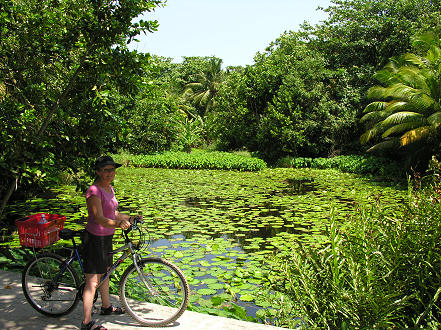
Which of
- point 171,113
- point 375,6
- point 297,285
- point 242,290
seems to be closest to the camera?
point 297,285

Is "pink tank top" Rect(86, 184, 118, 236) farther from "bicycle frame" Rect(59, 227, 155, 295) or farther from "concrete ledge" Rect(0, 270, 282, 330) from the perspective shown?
"concrete ledge" Rect(0, 270, 282, 330)

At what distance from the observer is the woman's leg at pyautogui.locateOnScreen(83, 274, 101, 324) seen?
9.45 ft

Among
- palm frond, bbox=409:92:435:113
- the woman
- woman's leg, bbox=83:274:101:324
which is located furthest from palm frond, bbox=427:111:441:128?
woman's leg, bbox=83:274:101:324

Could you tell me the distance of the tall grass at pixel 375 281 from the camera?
9.09 feet

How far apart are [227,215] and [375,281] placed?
581 cm

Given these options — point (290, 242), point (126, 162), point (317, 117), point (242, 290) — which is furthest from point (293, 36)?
point (242, 290)

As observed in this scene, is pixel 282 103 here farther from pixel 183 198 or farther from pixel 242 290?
pixel 242 290

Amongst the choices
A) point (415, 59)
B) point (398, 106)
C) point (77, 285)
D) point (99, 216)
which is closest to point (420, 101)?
point (398, 106)

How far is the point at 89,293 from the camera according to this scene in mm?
2939

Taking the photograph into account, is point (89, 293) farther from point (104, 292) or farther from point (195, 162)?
point (195, 162)

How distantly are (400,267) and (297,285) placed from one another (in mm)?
928

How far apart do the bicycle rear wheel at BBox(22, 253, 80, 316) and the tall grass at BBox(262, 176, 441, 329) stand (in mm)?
1930

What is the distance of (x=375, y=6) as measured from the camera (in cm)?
2034

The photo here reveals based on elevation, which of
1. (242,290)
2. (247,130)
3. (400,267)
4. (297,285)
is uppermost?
(247,130)
